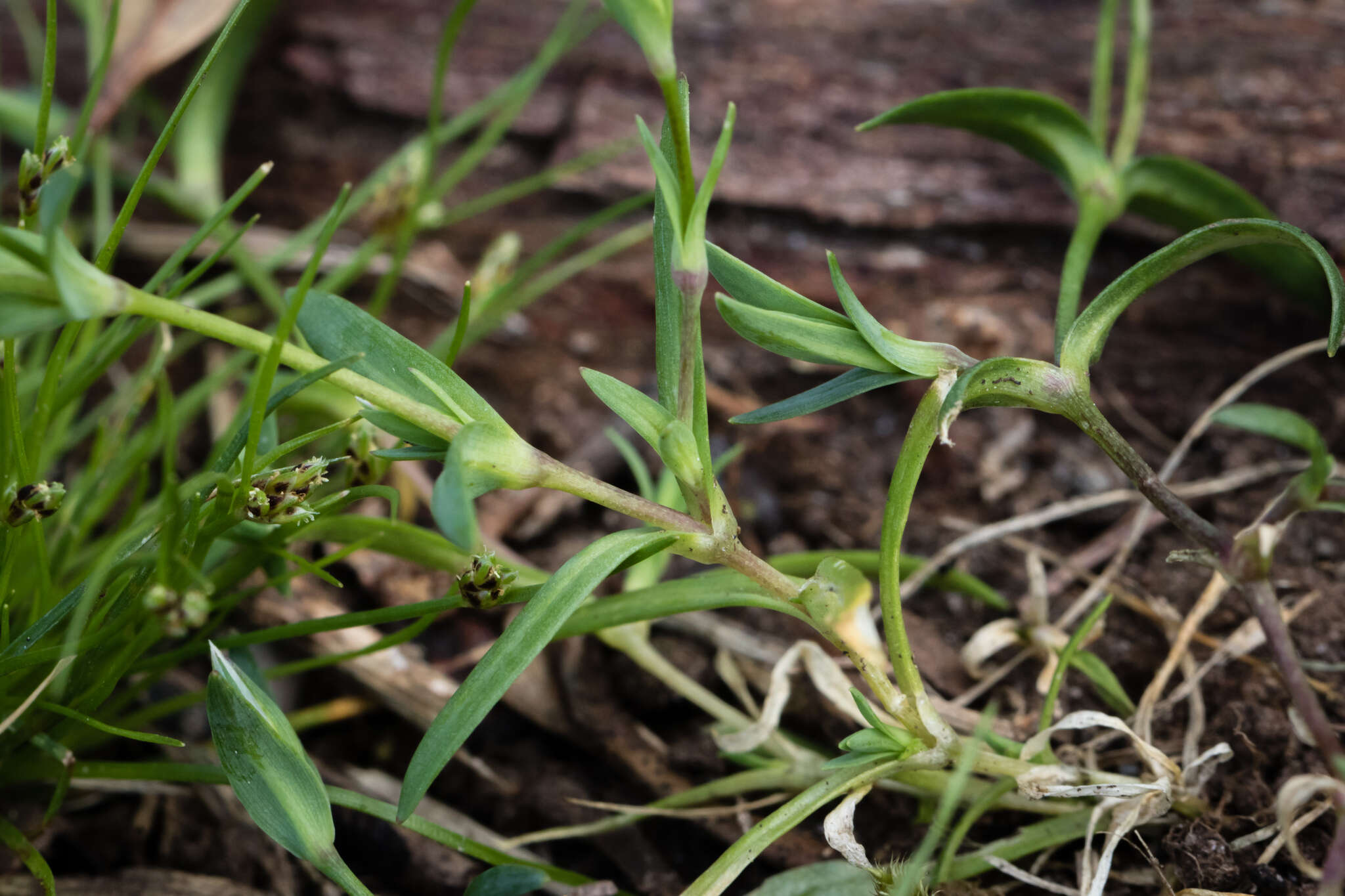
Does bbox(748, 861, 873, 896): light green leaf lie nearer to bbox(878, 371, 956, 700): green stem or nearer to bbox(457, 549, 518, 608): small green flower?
bbox(878, 371, 956, 700): green stem

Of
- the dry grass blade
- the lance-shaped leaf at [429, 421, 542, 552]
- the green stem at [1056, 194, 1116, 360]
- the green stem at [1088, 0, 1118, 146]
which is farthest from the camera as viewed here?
the dry grass blade

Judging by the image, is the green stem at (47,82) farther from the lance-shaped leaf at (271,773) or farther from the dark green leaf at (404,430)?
the lance-shaped leaf at (271,773)

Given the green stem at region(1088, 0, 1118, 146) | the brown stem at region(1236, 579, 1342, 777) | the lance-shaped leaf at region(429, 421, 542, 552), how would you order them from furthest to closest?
1. the green stem at region(1088, 0, 1118, 146)
2. the brown stem at region(1236, 579, 1342, 777)
3. the lance-shaped leaf at region(429, 421, 542, 552)

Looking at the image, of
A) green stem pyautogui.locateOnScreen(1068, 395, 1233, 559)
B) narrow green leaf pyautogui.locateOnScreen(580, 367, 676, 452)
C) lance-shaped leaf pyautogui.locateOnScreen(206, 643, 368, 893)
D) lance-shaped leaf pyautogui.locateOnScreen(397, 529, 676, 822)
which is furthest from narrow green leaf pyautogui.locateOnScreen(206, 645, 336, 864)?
green stem pyautogui.locateOnScreen(1068, 395, 1233, 559)

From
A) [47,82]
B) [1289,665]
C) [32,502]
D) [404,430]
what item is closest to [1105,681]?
[1289,665]

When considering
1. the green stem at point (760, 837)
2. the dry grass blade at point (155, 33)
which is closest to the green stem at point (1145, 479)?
the green stem at point (760, 837)

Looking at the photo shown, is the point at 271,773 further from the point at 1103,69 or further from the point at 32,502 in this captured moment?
the point at 1103,69
